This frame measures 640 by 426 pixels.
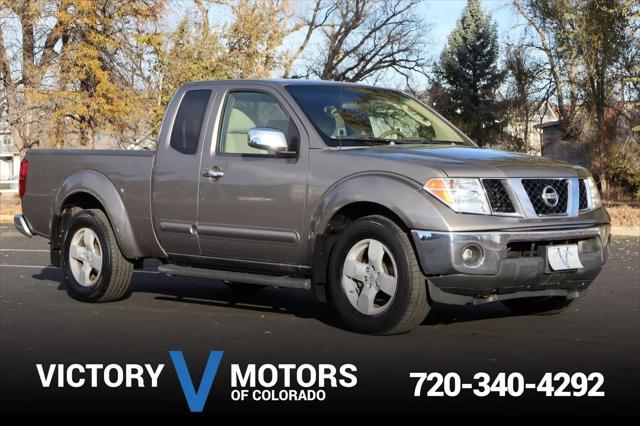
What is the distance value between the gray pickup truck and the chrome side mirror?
0.04ft

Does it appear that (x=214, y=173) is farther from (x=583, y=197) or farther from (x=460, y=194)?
(x=583, y=197)

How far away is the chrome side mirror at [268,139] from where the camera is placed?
823 centimetres

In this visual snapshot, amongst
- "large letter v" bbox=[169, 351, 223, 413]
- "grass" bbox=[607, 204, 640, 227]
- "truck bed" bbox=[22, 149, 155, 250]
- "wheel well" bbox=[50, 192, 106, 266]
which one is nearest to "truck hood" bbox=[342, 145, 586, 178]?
"large letter v" bbox=[169, 351, 223, 413]

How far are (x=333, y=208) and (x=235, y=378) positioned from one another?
6.52 feet

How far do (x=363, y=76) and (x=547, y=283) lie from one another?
54.6 m

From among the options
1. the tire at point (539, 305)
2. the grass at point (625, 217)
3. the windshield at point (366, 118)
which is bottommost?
the tire at point (539, 305)

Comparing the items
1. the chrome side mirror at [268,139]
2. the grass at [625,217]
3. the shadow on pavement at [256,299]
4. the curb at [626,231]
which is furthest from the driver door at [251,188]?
the grass at [625,217]

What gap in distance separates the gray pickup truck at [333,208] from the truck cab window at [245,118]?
0.5 inches

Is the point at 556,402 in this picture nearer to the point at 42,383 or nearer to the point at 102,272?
the point at 42,383

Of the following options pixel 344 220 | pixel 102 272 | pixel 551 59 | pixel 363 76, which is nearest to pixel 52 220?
pixel 102 272

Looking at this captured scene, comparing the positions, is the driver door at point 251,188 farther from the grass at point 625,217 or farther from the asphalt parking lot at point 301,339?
the grass at point 625,217

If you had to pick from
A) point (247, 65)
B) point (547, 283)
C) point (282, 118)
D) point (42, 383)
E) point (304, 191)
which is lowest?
point (42, 383)

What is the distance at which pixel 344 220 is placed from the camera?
26.7 feet

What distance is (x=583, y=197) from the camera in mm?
8195
